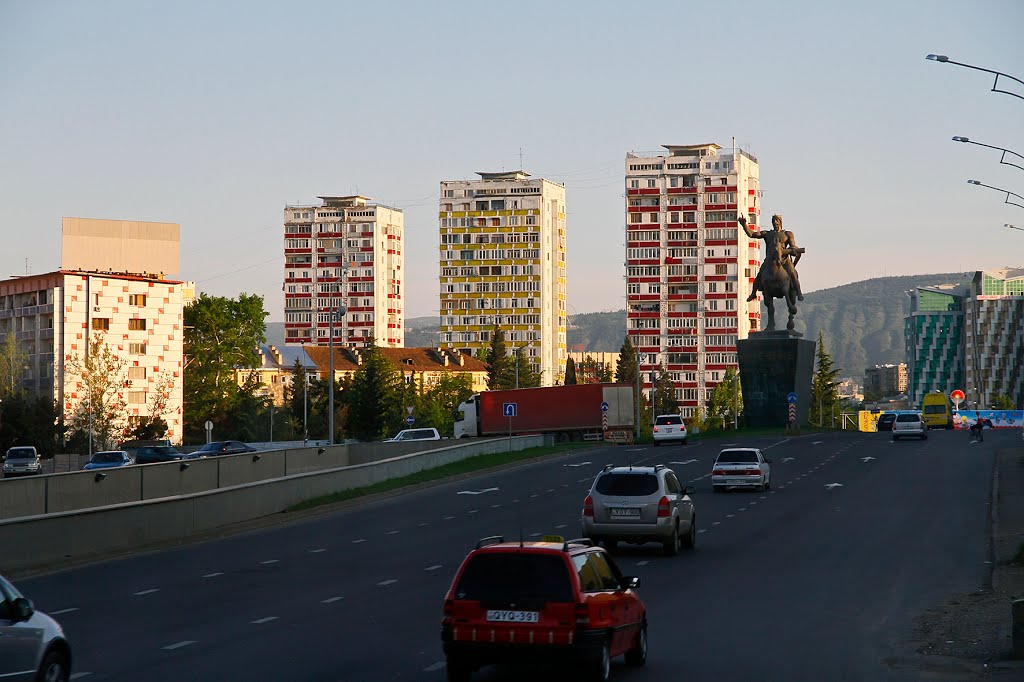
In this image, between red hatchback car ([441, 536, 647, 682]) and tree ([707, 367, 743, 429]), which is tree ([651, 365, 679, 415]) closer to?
tree ([707, 367, 743, 429])

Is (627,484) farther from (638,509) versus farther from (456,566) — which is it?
(456,566)

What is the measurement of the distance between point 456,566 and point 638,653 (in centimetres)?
1051

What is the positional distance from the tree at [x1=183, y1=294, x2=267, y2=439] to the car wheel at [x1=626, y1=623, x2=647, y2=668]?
4934 inches

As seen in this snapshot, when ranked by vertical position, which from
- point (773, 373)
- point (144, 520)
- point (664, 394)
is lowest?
point (144, 520)

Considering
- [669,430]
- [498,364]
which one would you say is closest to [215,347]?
[498,364]

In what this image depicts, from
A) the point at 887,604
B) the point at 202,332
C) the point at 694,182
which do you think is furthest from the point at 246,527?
the point at 694,182

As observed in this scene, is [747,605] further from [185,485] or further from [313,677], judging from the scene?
[185,485]

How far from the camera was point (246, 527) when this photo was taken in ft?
110

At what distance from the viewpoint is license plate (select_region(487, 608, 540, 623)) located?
41.0 ft

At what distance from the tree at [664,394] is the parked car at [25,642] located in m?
166

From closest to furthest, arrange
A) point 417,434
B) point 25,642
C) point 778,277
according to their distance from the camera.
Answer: point 25,642 < point 417,434 < point 778,277

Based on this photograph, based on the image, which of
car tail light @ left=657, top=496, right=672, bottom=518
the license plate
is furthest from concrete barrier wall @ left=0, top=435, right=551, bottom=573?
the license plate

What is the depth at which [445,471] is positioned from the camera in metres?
53.7

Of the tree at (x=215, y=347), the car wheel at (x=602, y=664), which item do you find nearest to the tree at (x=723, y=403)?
the tree at (x=215, y=347)
